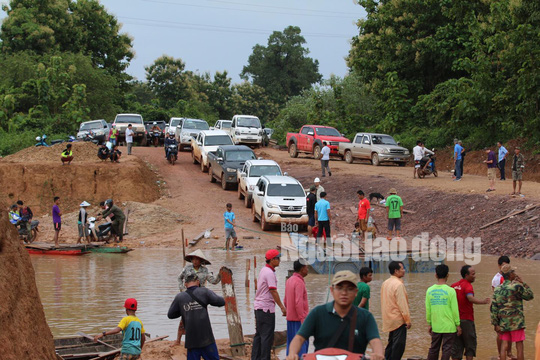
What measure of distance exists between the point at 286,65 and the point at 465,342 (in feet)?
269

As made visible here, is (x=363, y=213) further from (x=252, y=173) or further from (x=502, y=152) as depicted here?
(x=502, y=152)

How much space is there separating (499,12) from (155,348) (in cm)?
2719

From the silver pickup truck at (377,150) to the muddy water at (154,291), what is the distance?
15.1 m

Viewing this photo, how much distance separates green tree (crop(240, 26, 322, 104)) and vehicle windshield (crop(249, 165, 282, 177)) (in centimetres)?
6024

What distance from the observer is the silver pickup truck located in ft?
117

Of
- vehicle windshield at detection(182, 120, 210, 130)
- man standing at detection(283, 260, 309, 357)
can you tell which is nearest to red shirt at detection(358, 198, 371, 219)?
man standing at detection(283, 260, 309, 357)

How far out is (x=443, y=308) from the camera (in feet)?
30.1

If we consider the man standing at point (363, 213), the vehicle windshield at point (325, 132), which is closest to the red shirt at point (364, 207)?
the man standing at point (363, 213)

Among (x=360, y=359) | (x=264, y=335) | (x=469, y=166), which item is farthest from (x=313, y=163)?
(x=360, y=359)

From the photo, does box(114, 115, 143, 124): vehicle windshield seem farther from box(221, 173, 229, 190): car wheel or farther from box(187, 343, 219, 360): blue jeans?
box(187, 343, 219, 360): blue jeans

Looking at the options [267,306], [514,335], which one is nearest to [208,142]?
[267,306]

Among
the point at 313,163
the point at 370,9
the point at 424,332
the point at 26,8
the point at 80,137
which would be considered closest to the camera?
the point at 424,332

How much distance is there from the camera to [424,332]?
1230 centimetres

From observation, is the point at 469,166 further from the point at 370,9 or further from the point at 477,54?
the point at 370,9
